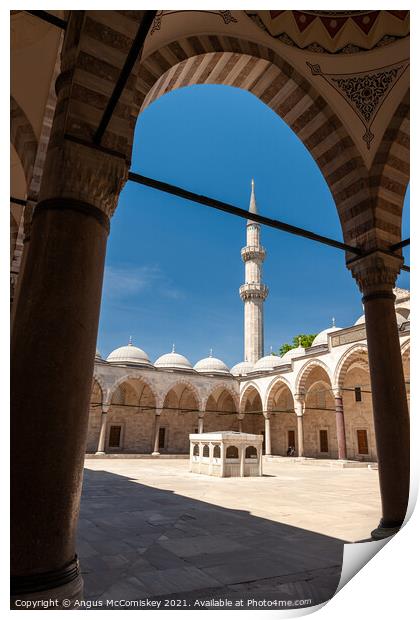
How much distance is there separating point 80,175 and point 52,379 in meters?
1.31

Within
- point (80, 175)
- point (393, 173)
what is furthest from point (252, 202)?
point (80, 175)

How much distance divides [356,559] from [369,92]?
541cm

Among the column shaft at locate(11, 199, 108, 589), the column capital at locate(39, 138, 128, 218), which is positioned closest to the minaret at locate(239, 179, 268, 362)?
the column capital at locate(39, 138, 128, 218)

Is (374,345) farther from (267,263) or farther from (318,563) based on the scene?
(267,263)

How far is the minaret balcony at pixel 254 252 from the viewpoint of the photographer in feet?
97.7

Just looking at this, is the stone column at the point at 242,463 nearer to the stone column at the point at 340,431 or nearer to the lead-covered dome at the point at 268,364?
the stone column at the point at 340,431

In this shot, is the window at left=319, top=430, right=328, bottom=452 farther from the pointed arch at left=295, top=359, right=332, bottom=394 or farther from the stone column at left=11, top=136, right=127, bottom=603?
the stone column at left=11, top=136, right=127, bottom=603

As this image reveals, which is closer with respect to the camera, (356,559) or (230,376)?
(356,559)

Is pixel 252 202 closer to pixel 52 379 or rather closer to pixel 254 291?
pixel 254 291

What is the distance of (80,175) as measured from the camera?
103 inches

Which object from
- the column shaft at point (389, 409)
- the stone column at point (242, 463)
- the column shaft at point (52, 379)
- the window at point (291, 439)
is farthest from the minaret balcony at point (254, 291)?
the column shaft at point (52, 379)

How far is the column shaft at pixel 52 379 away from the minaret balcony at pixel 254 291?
2664 cm

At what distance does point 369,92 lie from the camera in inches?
213
